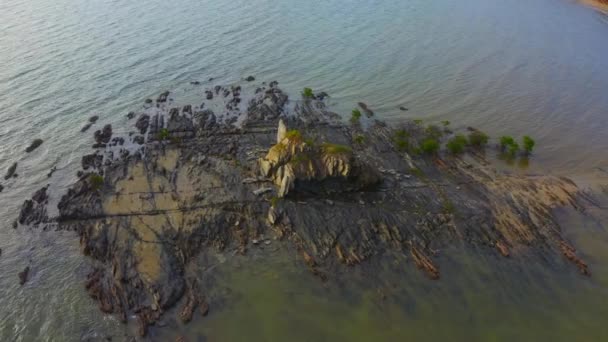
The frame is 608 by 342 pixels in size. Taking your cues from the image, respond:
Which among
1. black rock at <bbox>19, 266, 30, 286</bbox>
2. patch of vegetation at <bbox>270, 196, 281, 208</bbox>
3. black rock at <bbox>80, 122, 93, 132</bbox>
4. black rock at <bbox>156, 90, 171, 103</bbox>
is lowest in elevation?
black rock at <bbox>19, 266, 30, 286</bbox>

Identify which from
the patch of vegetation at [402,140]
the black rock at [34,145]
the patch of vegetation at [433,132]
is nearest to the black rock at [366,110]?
the patch of vegetation at [402,140]

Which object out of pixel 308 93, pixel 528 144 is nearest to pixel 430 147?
pixel 528 144

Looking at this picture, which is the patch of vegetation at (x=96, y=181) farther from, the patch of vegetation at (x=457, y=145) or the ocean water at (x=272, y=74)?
the patch of vegetation at (x=457, y=145)

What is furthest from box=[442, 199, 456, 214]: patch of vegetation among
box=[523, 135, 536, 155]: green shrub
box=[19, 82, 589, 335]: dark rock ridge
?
box=[523, 135, 536, 155]: green shrub

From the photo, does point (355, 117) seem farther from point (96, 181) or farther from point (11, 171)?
point (11, 171)

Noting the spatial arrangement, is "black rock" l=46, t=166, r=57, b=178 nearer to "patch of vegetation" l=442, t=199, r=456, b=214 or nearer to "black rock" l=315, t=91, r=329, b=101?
"black rock" l=315, t=91, r=329, b=101

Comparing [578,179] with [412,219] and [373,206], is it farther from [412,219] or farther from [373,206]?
Answer: [373,206]
